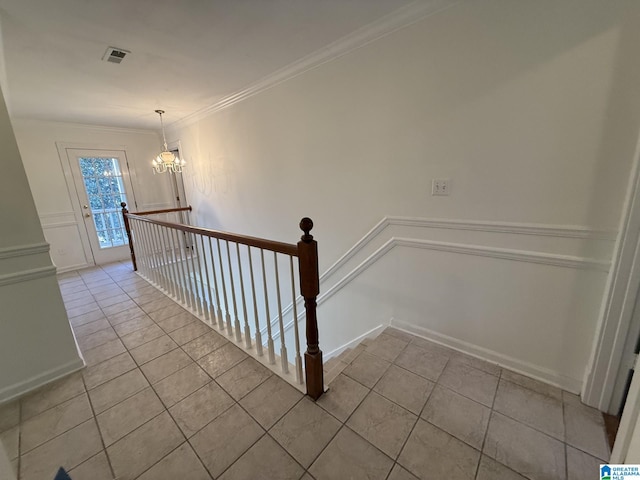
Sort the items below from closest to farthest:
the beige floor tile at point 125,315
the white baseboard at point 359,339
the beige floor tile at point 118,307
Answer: the white baseboard at point 359,339 < the beige floor tile at point 125,315 < the beige floor tile at point 118,307

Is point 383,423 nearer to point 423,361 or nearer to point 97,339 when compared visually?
point 423,361

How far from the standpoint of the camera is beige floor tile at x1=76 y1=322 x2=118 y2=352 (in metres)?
2.11

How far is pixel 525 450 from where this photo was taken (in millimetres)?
1176

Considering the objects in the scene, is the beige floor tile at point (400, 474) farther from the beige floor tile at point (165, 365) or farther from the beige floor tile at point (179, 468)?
the beige floor tile at point (165, 365)

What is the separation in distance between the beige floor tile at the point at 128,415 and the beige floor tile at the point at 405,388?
1.28 metres

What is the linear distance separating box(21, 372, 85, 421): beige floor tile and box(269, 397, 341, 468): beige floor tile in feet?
4.42

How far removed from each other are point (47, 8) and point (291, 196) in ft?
6.57

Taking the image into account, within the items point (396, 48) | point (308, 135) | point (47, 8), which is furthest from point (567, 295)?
point (47, 8)

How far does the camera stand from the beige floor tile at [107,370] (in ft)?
5.64

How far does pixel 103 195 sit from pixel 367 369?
5189 millimetres

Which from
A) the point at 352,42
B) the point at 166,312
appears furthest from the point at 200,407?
the point at 352,42

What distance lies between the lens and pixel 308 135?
2.46 metres

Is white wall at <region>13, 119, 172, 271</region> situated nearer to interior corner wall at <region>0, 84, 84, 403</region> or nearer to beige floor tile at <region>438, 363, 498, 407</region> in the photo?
interior corner wall at <region>0, 84, 84, 403</region>

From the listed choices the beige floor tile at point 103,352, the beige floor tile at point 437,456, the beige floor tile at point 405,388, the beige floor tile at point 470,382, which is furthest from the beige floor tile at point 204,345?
the beige floor tile at point 470,382
